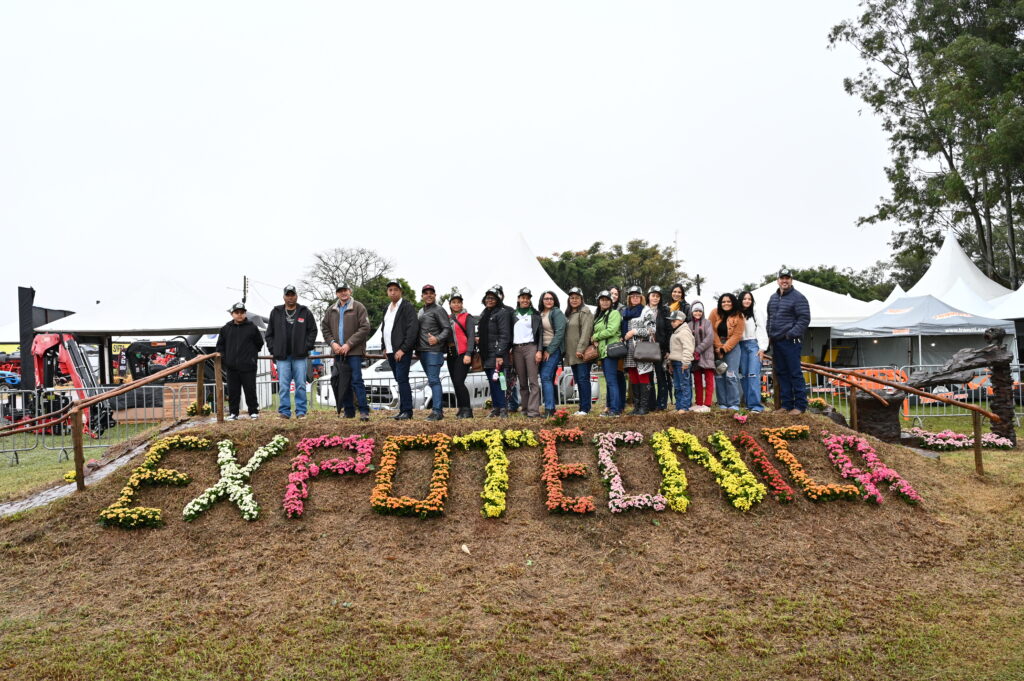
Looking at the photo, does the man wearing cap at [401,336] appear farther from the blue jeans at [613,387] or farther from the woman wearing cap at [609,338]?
the blue jeans at [613,387]

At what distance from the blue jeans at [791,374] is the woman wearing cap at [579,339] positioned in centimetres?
262

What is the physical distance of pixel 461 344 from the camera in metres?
9.61

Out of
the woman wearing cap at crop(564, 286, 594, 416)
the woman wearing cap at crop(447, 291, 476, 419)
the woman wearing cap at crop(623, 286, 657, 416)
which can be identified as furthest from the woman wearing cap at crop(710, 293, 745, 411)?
the woman wearing cap at crop(447, 291, 476, 419)

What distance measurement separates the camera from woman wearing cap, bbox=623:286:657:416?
29.3 feet

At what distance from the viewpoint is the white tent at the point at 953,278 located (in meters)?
25.2

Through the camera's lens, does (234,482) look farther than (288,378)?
No

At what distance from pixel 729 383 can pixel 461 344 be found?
3.90 meters

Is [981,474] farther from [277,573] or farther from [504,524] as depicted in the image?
[277,573]

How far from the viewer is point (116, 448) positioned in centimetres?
935

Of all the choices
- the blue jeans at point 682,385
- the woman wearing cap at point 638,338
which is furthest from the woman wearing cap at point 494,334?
the blue jeans at point 682,385

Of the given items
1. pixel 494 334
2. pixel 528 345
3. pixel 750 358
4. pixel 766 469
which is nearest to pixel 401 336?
pixel 494 334

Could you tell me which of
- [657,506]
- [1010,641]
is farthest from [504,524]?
[1010,641]

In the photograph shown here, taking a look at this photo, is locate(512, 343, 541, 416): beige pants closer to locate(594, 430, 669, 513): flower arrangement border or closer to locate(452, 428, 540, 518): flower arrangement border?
locate(452, 428, 540, 518): flower arrangement border

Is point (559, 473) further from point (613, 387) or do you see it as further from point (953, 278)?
point (953, 278)
